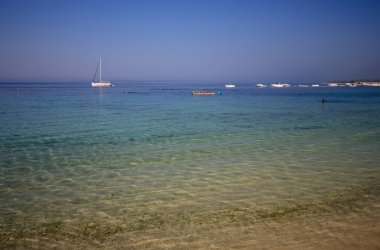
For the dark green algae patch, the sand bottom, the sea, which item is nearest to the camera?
the sand bottom

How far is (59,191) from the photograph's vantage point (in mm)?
7844

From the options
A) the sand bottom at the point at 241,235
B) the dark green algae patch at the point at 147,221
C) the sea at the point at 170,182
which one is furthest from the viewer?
the sea at the point at 170,182

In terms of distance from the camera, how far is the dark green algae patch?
5.50m

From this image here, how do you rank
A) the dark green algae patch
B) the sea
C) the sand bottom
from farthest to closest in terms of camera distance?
the sea < the dark green algae patch < the sand bottom

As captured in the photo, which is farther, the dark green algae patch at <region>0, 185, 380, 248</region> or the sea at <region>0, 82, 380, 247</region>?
the sea at <region>0, 82, 380, 247</region>

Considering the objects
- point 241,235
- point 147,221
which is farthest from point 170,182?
point 241,235

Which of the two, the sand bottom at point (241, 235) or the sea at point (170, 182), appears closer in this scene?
the sand bottom at point (241, 235)

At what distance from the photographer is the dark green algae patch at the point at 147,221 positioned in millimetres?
5496

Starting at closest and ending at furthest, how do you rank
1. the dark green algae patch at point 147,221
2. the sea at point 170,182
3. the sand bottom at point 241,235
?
the sand bottom at point 241,235 → the dark green algae patch at point 147,221 → the sea at point 170,182

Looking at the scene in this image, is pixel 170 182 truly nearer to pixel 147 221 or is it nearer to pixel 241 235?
pixel 147 221

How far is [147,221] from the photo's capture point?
6090 millimetres

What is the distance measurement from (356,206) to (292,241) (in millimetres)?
2585

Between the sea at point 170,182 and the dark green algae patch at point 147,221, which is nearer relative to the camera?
the dark green algae patch at point 147,221

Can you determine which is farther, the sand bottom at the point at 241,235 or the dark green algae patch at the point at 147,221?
the dark green algae patch at the point at 147,221
